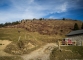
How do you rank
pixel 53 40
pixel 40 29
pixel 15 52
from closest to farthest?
pixel 15 52
pixel 53 40
pixel 40 29

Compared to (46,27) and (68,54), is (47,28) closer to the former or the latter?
(46,27)

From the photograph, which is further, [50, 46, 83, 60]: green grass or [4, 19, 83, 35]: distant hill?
[4, 19, 83, 35]: distant hill

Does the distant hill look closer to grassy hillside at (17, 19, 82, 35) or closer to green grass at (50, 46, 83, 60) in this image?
grassy hillside at (17, 19, 82, 35)

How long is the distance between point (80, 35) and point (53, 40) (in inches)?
666

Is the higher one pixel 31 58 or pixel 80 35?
pixel 80 35

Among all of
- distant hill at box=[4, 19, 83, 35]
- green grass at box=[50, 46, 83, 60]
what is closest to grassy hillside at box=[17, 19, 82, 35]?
distant hill at box=[4, 19, 83, 35]

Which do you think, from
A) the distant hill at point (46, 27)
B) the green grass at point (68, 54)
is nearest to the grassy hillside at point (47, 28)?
the distant hill at point (46, 27)

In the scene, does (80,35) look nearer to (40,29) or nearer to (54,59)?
(54,59)

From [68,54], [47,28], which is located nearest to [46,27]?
[47,28]

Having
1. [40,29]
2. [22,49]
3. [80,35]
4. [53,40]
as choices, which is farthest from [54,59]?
[40,29]

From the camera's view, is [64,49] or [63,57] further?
[64,49]

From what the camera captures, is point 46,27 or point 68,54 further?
point 46,27

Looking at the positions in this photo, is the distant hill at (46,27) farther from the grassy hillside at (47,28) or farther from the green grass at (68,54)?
the green grass at (68,54)

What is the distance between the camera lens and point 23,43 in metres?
31.7
